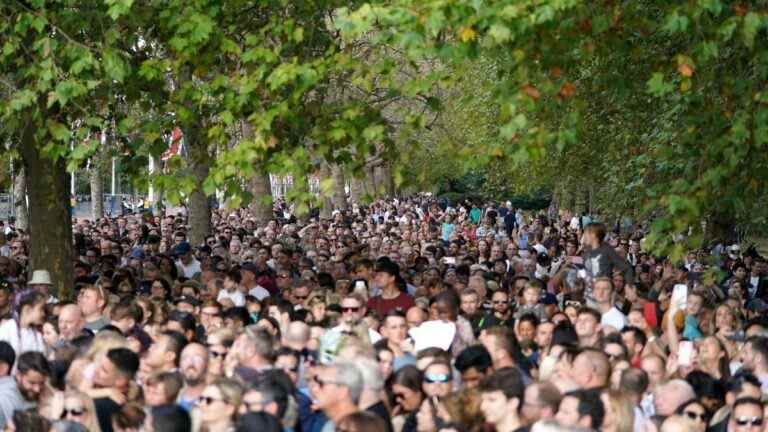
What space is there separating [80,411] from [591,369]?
3416 mm

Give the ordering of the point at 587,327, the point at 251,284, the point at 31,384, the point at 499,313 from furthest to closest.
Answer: the point at 251,284 < the point at 499,313 < the point at 587,327 < the point at 31,384

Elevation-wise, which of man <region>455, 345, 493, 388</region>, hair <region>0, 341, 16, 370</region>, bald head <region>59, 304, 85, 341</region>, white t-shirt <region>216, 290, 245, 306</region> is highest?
white t-shirt <region>216, 290, 245, 306</region>

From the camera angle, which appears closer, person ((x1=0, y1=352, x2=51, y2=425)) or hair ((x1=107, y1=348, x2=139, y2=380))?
hair ((x1=107, y1=348, x2=139, y2=380))

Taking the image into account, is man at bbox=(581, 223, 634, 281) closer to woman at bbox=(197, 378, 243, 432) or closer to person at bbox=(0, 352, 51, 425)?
person at bbox=(0, 352, 51, 425)

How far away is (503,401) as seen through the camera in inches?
341

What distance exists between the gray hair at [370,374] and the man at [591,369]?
1.72m

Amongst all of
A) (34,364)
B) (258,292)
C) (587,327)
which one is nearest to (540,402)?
(34,364)

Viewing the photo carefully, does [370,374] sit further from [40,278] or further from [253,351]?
[40,278]

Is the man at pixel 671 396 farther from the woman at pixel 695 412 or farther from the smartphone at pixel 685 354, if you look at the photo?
the smartphone at pixel 685 354

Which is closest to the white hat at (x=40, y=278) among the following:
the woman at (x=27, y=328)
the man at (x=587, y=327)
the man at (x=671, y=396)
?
the woman at (x=27, y=328)

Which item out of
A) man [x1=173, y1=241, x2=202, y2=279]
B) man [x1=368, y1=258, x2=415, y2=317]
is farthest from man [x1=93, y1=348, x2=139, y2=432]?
man [x1=173, y1=241, x2=202, y2=279]

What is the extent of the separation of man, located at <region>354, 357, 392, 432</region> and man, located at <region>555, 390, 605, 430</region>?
1.00 meters

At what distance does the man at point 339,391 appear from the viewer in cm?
823

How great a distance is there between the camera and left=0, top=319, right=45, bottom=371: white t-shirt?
1248 cm
